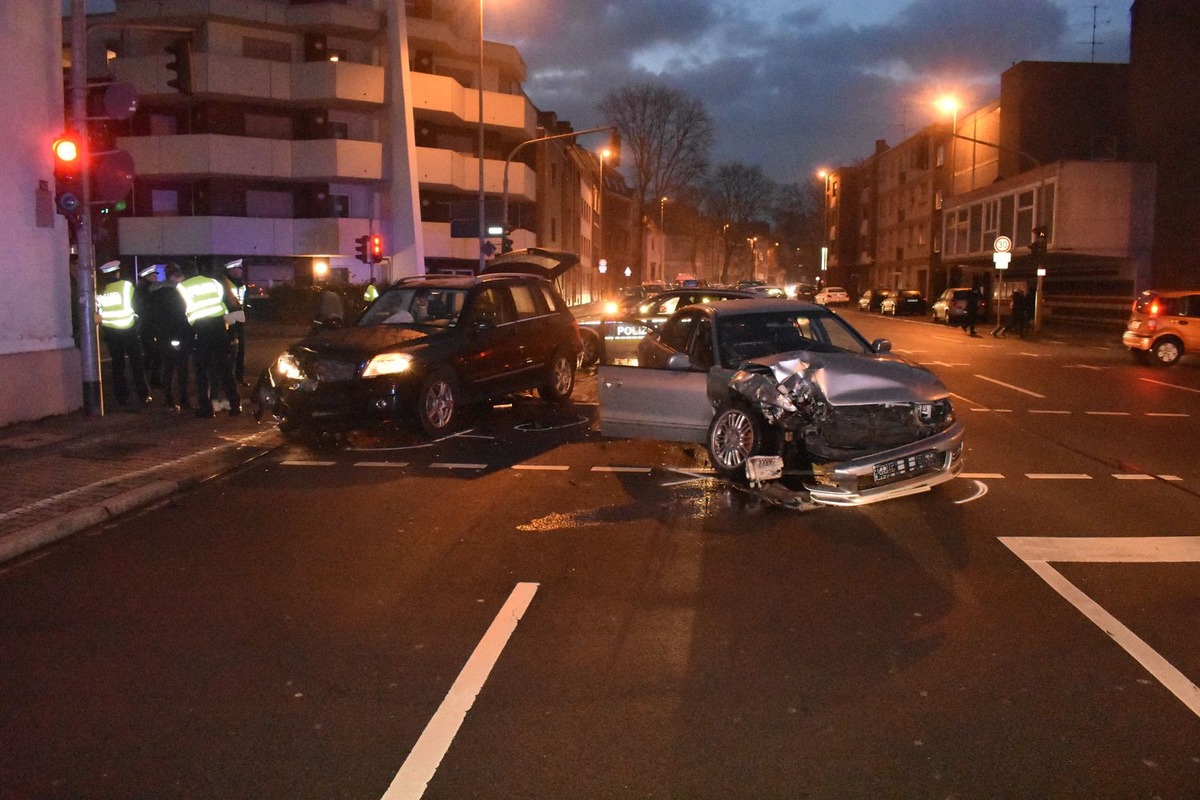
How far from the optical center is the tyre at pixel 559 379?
46.8 ft

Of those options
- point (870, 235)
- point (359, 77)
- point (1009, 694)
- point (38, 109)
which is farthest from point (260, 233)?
point (870, 235)

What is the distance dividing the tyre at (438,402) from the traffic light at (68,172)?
4328mm

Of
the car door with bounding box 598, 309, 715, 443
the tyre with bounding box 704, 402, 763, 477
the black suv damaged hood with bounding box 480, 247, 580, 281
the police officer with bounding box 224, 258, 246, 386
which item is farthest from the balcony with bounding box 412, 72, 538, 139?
the tyre with bounding box 704, 402, 763, 477

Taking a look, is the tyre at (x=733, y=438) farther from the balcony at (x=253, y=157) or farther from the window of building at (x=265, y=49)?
the window of building at (x=265, y=49)

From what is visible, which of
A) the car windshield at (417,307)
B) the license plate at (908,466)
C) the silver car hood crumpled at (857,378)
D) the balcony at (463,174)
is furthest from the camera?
the balcony at (463,174)

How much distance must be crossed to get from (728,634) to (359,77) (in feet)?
122

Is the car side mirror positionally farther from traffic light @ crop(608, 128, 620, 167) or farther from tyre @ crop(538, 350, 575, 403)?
traffic light @ crop(608, 128, 620, 167)

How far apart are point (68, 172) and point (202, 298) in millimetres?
1892

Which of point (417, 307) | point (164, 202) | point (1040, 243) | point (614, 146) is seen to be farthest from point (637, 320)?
point (164, 202)

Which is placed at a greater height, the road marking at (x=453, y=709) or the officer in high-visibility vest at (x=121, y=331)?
the officer in high-visibility vest at (x=121, y=331)

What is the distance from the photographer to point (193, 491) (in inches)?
363

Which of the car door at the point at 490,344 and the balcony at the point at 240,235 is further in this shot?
the balcony at the point at 240,235

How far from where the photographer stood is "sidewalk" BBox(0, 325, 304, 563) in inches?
307

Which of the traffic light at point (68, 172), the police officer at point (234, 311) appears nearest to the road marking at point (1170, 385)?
the police officer at point (234, 311)
